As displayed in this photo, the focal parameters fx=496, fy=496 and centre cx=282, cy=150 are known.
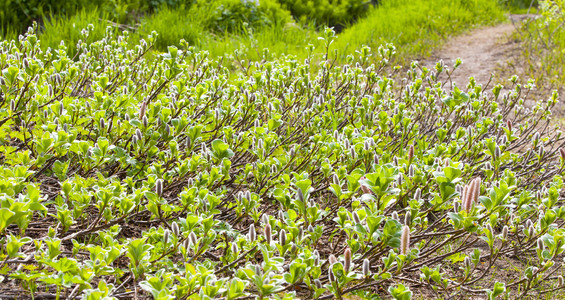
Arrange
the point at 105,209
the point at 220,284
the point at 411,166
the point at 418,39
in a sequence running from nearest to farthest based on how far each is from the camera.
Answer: the point at 220,284 < the point at 105,209 < the point at 411,166 < the point at 418,39

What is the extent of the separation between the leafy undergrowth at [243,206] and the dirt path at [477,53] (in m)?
3.17

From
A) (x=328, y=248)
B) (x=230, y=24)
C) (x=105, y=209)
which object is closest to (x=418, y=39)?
(x=230, y=24)

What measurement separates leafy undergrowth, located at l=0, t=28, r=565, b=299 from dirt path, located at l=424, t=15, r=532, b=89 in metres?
3.17

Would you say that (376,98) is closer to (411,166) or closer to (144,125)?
(411,166)

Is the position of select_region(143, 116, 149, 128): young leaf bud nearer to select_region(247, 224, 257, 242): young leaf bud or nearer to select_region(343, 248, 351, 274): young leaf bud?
select_region(247, 224, 257, 242): young leaf bud

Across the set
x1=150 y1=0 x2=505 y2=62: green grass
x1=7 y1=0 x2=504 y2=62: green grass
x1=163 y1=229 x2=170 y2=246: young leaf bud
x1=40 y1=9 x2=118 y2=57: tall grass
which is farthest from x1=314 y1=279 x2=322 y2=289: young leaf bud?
x1=40 y1=9 x2=118 y2=57: tall grass

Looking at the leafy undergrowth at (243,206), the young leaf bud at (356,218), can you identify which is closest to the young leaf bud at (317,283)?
the leafy undergrowth at (243,206)

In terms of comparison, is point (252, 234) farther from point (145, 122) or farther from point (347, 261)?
point (145, 122)

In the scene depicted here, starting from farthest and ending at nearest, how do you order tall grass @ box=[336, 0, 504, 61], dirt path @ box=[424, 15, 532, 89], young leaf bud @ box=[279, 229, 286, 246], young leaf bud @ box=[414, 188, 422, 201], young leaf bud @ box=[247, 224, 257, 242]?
tall grass @ box=[336, 0, 504, 61]
dirt path @ box=[424, 15, 532, 89]
young leaf bud @ box=[414, 188, 422, 201]
young leaf bud @ box=[247, 224, 257, 242]
young leaf bud @ box=[279, 229, 286, 246]

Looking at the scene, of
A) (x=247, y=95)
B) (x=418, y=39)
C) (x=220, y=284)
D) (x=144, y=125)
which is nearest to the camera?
(x=220, y=284)

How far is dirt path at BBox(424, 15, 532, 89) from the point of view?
6789mm

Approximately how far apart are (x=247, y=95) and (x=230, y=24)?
535 cm

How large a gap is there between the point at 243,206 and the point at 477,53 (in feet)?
22.1

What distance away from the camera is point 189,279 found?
1659 mm
